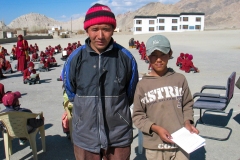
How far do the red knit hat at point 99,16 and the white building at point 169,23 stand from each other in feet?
238

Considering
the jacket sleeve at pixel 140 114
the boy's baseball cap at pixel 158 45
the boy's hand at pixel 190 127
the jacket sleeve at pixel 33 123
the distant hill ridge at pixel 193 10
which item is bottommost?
the jacket sleeve at pixel 33 123

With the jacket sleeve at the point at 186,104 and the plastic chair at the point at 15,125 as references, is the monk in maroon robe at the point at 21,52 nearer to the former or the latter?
the plastic chair at the point at 15,125

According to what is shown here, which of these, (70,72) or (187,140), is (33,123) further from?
(187,140)

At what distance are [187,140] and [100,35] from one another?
106cm

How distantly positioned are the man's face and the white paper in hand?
0.91 m

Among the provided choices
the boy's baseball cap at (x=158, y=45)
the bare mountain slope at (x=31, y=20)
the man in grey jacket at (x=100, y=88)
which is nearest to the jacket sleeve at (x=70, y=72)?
the man in grey jacket at (x=100, y=88)

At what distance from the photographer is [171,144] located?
2.27m

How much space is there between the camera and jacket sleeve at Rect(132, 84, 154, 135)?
7.31 ft

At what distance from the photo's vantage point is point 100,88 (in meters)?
2.06

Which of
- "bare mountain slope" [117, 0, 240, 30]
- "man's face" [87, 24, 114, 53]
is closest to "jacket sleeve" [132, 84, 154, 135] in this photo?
"man's face" [87, 24, 114, 53]

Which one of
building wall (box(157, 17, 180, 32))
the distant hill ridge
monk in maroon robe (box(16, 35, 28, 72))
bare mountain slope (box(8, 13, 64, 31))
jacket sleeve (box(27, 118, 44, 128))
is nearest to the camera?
jacket sleeve (box(27, 118, 44, 128))

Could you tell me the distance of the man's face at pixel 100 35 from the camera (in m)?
2.02

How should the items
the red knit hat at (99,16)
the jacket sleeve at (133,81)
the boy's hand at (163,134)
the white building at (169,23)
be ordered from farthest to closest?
the white building at (169,23) < the jacket sleeve at (133,81) < the boy's hand at (163,134) < the red knit hat at (99,16)

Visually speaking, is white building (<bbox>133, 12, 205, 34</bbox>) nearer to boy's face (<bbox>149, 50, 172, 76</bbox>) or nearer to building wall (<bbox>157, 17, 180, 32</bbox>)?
building wall (<bbox>157, 17, 180, 32</bbox>)
